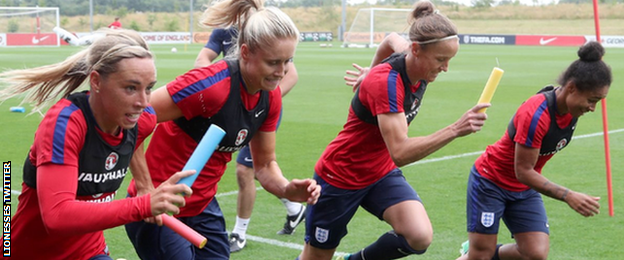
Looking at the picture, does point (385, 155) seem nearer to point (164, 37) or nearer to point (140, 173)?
point (140, 173)

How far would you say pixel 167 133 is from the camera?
14.2 feet

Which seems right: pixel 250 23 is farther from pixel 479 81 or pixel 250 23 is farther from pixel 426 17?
pixel 479 81

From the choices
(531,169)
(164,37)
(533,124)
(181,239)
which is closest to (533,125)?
(533,124)

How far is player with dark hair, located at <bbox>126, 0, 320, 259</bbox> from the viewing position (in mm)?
4051

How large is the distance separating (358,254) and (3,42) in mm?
43479

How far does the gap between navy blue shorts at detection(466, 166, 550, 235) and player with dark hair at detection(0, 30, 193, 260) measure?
2547 mm

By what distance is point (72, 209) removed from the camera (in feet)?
9.95

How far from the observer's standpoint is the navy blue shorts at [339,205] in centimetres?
516

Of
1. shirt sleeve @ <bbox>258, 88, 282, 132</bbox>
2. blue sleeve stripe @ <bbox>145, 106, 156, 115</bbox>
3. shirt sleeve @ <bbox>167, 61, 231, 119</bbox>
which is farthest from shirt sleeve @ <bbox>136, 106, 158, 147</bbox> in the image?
shirt sleeve @ <bbox>258, 88, 282, 132</bbox>

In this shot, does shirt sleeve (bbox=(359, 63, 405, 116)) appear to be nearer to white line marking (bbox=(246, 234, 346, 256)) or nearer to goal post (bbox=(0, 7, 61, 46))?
white line marking (bbox=(246, 234, 346, 256))

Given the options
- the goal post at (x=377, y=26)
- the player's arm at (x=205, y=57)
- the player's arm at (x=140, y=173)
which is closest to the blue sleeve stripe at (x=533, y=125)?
the player's arm at (x=140, y=173)

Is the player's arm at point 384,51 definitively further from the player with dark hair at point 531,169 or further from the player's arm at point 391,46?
the player with dark hair at point 531,169

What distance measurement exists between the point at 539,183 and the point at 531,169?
0.34 feet

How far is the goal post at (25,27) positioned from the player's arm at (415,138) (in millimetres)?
44289
